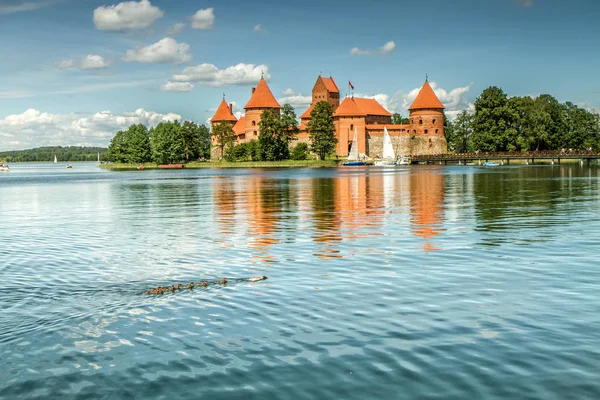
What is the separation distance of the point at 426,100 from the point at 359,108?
13389 millimetres

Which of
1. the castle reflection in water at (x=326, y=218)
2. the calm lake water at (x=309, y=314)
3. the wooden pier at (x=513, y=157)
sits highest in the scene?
the wooden pier at (x=513, y=157)

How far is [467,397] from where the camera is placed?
627 cm

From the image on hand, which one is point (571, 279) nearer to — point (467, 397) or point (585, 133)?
point (467, 397)

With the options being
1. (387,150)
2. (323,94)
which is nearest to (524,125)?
(387,150)

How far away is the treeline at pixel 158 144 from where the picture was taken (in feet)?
418

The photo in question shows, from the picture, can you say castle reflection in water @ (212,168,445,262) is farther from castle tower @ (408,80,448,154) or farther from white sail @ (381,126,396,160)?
castle tower @ (408,80,448,154)

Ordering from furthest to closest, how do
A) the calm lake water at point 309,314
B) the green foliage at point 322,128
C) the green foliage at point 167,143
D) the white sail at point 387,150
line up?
the green foliage at point 167,143 < the white sail at point 387,150 < the green foliage at point 322,128 < the calm lake water at point 309,314

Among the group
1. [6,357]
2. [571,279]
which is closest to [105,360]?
[6,357]

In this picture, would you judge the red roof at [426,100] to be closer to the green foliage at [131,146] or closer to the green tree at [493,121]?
the green tree at [493,121]

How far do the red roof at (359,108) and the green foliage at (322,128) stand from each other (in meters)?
10.5

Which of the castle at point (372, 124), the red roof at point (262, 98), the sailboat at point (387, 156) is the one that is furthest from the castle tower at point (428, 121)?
the red roof at point (262, 98)

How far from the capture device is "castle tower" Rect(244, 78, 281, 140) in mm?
127606

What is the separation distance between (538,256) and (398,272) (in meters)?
3.70

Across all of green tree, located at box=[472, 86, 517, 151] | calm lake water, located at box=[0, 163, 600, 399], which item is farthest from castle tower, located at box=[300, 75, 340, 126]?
calm lake water, located at box=[0, 163, 600, 399]
